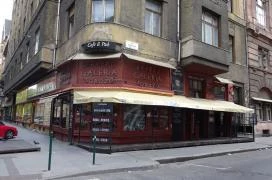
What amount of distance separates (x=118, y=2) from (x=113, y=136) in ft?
21.4

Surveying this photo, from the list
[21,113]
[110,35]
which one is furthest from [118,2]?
[21,113]

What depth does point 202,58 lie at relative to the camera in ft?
57.7

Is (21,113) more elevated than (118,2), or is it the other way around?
(118,2)

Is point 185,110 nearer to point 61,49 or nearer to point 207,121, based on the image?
point 207,121

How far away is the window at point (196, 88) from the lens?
18.9 metres

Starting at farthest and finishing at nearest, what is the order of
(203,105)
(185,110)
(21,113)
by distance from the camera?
(21,113), (185,110), (203,105)

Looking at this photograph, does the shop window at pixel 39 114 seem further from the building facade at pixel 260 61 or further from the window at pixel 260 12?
the window at pixel 260 12

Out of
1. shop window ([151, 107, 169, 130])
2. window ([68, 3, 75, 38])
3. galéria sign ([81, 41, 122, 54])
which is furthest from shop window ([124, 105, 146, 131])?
window ([68, 3, 75, 38])

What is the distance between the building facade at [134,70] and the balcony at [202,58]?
6 cm

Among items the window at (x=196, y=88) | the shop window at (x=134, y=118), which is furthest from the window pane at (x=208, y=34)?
the shop window at (x=134, y=118)

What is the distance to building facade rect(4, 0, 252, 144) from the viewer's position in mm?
15016

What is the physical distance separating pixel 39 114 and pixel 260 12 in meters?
20.1

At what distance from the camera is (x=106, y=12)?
1602 cm

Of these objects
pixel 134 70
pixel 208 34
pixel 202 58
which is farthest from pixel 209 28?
pixel 134 70
